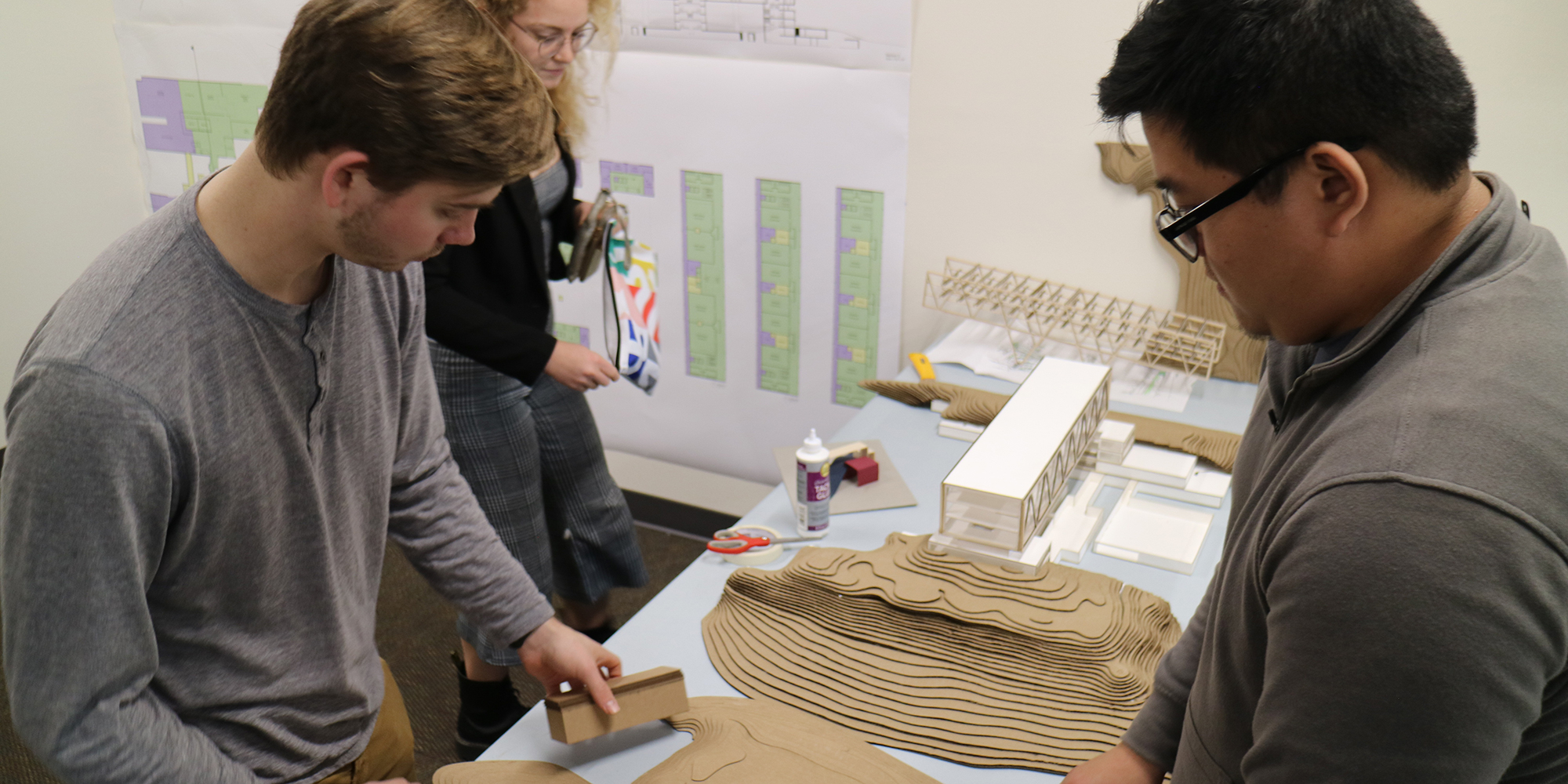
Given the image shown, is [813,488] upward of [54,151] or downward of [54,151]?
downward

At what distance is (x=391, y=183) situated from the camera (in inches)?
34.8

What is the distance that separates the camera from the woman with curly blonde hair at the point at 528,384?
1.78 m

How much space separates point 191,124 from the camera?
3.29 m

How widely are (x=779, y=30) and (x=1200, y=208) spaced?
1.90 m

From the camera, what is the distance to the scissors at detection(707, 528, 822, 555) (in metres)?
1.61

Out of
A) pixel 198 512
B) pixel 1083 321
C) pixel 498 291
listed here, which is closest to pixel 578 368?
pixel 498 291

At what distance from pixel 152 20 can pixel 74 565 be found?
313cm

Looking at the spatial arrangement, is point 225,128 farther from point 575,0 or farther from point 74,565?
point 74,565

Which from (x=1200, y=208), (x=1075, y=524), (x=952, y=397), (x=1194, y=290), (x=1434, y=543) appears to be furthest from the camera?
(x=1194, y=290)

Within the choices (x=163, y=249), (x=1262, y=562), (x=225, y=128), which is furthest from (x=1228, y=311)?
(x=225, y=128)

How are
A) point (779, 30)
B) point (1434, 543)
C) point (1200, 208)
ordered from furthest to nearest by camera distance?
point (779, 30)
point (1200, 208)
point (1434, 543)

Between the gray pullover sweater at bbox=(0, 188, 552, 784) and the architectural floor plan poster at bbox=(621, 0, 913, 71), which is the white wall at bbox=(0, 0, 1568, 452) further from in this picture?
the gray pullover sweater at bbox=(0, 188, 552, 784)

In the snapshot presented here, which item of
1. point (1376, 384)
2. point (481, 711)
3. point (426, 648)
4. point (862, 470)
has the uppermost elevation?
point (1376, 384)

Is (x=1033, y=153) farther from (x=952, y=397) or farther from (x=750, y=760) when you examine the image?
(x=750, y=760)
